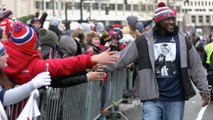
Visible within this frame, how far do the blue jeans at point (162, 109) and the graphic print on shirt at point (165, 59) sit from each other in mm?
319

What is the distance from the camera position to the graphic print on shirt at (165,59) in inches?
235

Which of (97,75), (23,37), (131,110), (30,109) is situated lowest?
(131,110)

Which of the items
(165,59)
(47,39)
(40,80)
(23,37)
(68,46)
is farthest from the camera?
(47,39)

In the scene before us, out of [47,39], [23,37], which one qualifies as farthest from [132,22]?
[23,37]

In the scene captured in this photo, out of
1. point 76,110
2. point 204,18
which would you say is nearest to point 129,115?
point 76,110

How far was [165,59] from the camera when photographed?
19.7ft

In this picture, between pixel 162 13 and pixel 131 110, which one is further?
pixel 131 110

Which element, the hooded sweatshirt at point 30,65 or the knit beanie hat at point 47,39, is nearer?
the hooded sweatshirt at point 30,65

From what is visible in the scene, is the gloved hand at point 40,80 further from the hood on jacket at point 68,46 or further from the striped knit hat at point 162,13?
the hood on jacket at point 68,46

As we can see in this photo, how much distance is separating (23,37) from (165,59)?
1984 millimetres

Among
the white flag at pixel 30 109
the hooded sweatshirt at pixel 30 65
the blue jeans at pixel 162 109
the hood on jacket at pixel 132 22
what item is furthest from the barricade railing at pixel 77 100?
the hood on jacket at pixel 132 22

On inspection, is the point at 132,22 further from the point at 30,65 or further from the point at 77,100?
the point at 30,65

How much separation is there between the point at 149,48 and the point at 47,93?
1.42m

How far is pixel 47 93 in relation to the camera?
5203mm
